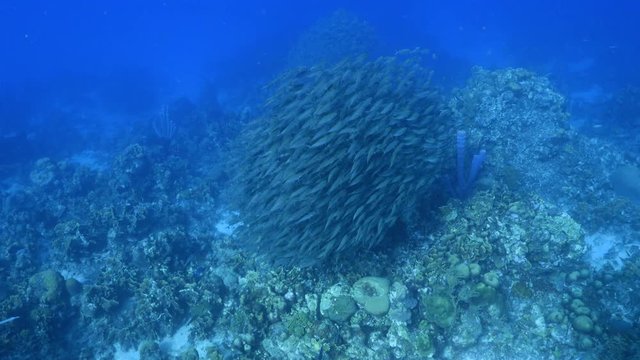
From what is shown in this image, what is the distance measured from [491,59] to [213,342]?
89.4 ft

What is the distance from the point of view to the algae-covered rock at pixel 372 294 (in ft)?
23.8

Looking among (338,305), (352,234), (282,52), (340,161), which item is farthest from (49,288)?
(282,52)

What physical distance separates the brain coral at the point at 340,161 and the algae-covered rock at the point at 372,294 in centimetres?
67

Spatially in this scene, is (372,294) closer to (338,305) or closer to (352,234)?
(338,305)

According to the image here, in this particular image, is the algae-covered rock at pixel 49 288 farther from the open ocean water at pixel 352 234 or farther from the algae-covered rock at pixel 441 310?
the algae-covered rock at pixel 441 310

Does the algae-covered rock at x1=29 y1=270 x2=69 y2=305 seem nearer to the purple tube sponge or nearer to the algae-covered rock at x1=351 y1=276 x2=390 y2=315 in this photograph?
the algae-covered rock at x1=351 y1=276 x2=390 y2=315

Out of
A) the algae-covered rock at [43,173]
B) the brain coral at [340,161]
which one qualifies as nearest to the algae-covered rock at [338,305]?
the brain coral at [340,161]

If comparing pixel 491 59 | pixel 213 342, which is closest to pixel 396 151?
pixel 213 342

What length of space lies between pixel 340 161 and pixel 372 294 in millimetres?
2550

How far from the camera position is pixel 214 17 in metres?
65.7

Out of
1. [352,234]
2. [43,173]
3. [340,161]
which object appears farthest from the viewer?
[43,173]

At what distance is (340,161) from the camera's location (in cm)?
681

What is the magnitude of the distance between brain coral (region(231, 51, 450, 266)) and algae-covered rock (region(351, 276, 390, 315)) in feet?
2.21

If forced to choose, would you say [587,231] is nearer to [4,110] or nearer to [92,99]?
[92,99]
